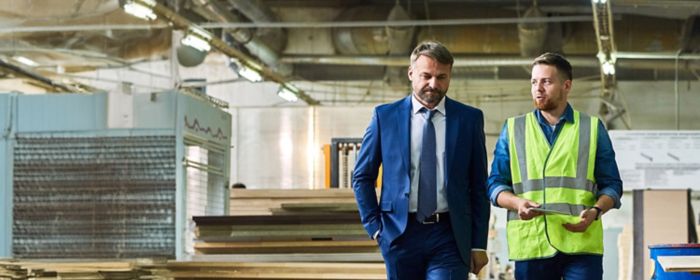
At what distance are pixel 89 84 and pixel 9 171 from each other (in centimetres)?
168

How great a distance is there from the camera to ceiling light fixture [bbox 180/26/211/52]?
14.2m

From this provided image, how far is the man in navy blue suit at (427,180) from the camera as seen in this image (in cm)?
392

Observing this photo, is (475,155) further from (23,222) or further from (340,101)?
(340,101)

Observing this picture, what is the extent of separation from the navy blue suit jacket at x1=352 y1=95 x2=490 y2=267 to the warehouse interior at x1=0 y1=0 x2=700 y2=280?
104 inches

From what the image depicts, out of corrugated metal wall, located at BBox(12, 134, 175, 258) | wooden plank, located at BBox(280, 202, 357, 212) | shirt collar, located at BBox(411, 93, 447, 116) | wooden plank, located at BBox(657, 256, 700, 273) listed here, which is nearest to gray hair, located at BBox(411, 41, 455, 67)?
shirt collar, located at BBox(411, 93, 447, 116)

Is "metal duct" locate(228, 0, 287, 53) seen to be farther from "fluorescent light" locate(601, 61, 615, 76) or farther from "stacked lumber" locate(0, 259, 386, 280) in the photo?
"stacked lumber" locate(0, 259, 386, 280)

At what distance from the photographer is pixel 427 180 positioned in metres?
3.98

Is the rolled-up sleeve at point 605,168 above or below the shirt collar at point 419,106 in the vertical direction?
below

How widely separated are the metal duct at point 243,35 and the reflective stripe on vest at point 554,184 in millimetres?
11789

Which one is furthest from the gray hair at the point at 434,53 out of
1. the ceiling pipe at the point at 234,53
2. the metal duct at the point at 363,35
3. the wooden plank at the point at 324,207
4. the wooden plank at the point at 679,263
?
the metal duct at the point at 363,35

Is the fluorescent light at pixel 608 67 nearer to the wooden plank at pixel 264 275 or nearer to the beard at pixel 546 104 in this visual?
the wooden plank at pixel 264 275

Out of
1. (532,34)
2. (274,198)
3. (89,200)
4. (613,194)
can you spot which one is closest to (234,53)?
(532,34)

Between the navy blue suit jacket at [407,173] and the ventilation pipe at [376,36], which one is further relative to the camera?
the ventilation pipe at [376,36]

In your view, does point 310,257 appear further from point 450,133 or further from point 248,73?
point 248,73
